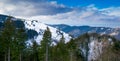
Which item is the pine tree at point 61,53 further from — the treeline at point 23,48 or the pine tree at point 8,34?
the pine tree at point 8,34

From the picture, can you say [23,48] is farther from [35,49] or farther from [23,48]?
[35,49]

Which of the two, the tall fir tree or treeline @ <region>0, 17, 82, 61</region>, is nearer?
treeline @ <region>0, 17, 82, 61</region>

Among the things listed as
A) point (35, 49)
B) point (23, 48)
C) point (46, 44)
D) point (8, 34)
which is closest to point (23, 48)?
point (23, 48)

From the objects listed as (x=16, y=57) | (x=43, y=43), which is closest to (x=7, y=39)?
(x=16, y=57)

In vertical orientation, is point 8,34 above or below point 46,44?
above

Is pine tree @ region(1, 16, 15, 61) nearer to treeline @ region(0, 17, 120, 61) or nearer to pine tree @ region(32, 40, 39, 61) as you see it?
treeline @ region(0, 17, 120, 61)

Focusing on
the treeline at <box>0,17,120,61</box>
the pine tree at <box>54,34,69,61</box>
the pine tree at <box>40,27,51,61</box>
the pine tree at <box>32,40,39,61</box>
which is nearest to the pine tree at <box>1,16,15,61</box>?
the treeline at <box>0,17,120,61</box>

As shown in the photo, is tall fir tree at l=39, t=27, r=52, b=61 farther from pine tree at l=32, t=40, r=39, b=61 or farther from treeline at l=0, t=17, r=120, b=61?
pine tree at l=32, t=40, r=39, b=61

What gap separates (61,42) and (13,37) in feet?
134

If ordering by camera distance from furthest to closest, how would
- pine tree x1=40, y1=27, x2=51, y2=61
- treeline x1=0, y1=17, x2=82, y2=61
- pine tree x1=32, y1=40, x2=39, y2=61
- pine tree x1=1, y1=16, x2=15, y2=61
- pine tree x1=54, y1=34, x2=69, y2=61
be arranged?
pine tree x1=32, y1=40, x2=39, y2=61
pine tree x1=54, y1=34, x2=69, y2=61
pine tree x1=40, y1=27, x2=51, y2=61
treeline x1=0, y1=17, x2=82, y2=61
pine tree x1=1, y1=16, x2=15, y2=61

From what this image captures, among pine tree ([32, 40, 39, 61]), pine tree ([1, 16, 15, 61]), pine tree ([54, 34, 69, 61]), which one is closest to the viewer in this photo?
pine tree ([1, 16, 15, 61])

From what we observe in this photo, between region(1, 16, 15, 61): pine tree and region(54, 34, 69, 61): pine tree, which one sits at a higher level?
region(1, 16, 15, 61): pine tree

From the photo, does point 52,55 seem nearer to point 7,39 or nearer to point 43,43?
point 43,43

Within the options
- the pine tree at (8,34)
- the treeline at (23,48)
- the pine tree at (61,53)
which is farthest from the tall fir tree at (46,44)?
the pine tree at (8,34)
